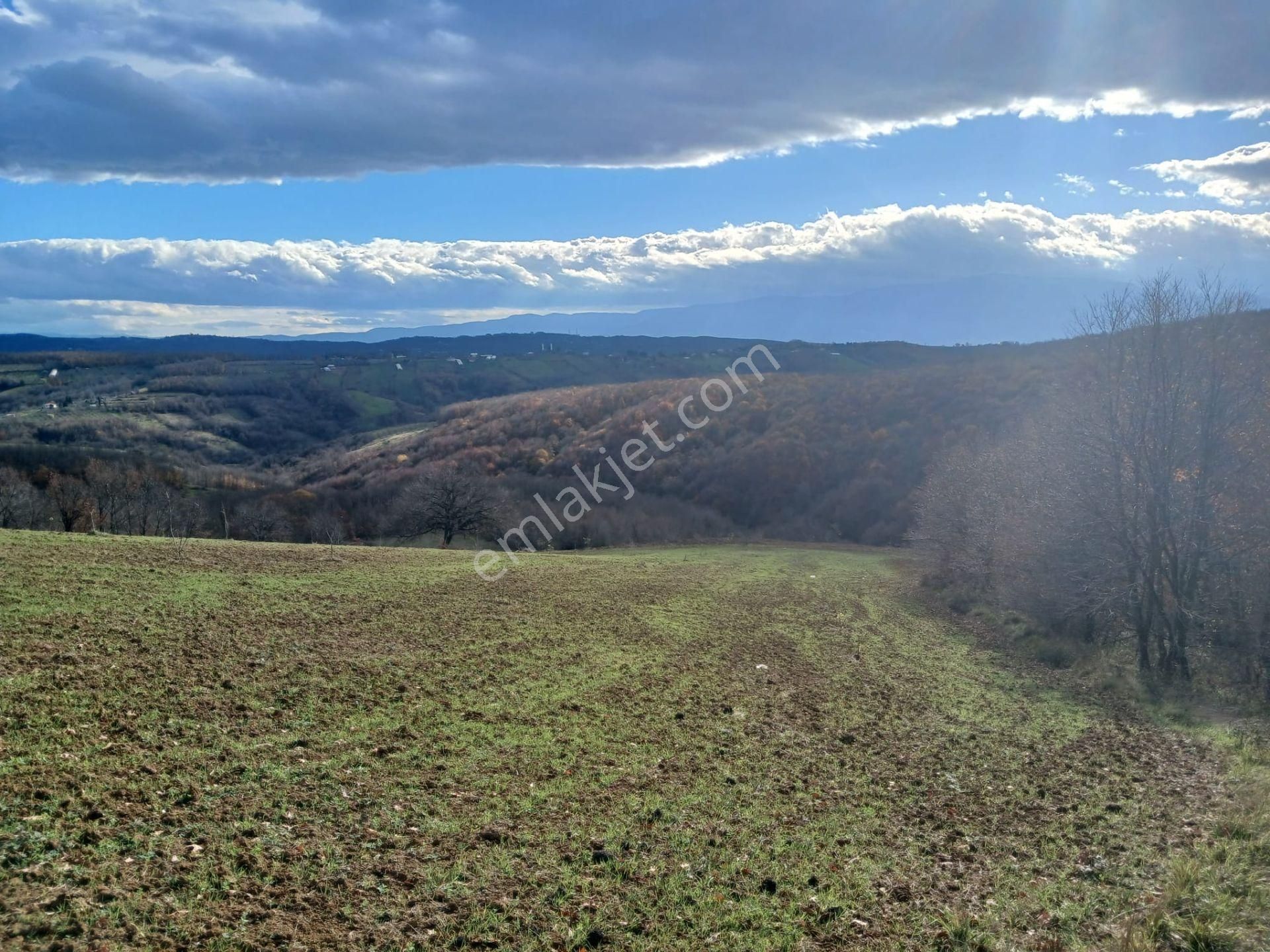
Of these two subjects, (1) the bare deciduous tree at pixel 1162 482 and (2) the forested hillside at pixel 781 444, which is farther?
(2) the forested hillside at pixel 781 444

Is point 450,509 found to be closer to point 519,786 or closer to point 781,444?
point 519,786

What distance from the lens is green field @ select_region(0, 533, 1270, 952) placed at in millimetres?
7473

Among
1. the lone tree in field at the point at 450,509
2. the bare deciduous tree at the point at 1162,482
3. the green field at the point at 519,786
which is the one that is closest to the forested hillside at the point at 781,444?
the lone tree in field at the point at 450,509

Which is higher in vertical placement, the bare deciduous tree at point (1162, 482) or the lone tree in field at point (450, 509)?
the bare deciduous tree at point (1162, 482)

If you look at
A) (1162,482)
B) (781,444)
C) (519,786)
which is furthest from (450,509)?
(781,444)

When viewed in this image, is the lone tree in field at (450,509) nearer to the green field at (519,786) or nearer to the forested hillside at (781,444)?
the forested hillside at (781,444)

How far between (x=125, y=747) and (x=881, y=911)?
8876 mm

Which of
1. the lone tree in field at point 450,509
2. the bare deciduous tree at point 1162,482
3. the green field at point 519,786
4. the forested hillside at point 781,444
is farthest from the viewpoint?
the forested hillside at point 781,444

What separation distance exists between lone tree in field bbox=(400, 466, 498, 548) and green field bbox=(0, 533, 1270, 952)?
100 ft

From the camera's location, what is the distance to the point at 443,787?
1033cm

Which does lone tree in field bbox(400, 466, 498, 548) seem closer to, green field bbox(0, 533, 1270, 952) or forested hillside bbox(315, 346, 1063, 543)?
forested hillside bbox(315, 346, 1063, 543)

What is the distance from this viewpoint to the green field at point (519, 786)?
747 centimetres

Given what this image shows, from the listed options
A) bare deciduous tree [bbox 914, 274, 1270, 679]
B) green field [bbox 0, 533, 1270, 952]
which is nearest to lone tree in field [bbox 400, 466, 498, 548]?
green field [bbox 0, 533, 1270, 952]

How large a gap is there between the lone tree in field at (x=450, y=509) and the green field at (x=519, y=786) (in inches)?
1202
